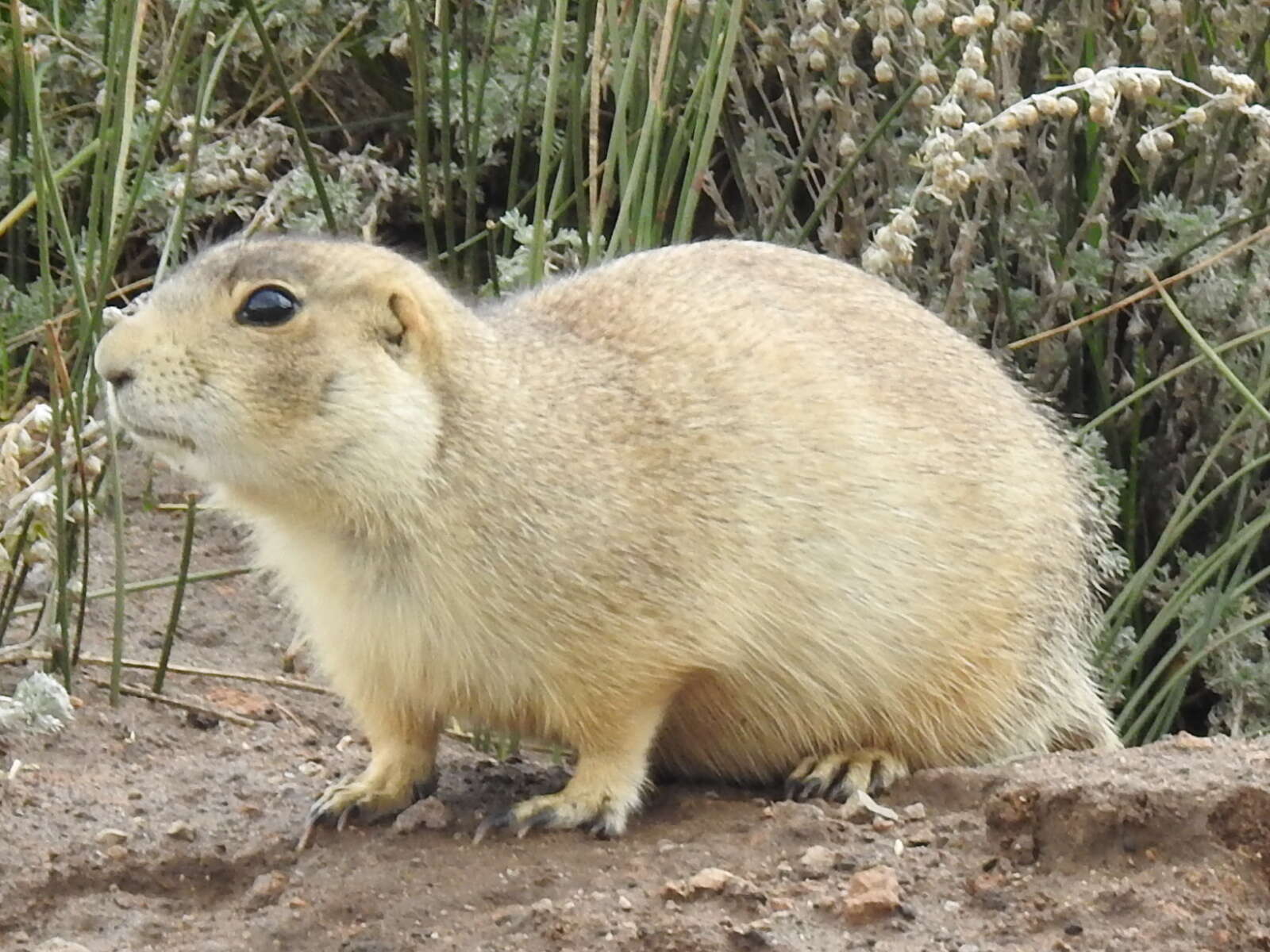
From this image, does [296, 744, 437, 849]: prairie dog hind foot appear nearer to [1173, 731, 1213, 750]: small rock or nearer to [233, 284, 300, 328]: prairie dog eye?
[233, 284, 300, 328]: prairie dog eye

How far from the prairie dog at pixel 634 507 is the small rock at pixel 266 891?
0.22 meters

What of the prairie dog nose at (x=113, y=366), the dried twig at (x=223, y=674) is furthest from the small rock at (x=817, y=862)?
the dried twig at (x=223, y=674)

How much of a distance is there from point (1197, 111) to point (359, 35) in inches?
108

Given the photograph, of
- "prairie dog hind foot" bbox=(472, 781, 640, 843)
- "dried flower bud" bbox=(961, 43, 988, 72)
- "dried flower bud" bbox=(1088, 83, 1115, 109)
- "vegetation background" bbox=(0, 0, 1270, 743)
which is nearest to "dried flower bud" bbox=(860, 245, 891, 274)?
"vegetation background" bbox=(0, 0, 1270, 743)

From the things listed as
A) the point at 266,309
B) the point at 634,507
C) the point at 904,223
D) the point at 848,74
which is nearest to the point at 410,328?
the point at 266,309

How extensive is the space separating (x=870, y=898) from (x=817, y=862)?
0.71 feet

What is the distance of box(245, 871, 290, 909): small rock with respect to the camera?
3291 millimetres

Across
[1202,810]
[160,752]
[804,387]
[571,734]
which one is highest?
[804,387]

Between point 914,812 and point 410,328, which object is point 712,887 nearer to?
point 914,812

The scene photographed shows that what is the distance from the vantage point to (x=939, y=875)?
305cm

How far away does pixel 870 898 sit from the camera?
2.90 m

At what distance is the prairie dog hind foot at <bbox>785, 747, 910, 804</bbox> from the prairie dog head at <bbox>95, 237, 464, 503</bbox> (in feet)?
2.98

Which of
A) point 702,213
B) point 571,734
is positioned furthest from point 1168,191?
point 571,734

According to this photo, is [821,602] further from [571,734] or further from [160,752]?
[160,752]
